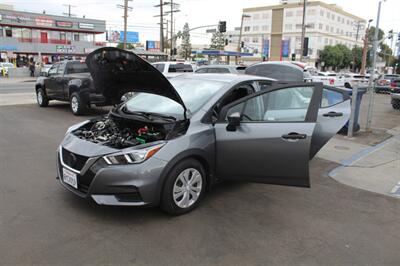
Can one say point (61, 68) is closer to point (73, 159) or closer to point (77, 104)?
point (77, 104)

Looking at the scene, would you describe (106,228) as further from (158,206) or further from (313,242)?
(313,242)

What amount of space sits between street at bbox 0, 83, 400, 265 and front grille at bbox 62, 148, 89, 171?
0.55 meters

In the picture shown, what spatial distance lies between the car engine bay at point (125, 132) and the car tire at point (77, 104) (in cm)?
621

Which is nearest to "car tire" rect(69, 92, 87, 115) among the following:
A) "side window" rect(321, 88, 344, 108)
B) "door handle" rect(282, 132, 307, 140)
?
"side window" rect(321, 88, 344, 108)

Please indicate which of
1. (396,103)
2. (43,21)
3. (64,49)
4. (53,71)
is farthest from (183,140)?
(43,21)

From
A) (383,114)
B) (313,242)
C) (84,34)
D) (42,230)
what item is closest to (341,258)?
(313,242)

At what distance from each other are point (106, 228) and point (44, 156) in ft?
10.6

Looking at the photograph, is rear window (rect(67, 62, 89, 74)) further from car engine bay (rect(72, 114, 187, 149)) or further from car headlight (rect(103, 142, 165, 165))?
car headlight (rect(103, 142, 165, 165))

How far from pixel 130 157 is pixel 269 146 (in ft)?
5.35

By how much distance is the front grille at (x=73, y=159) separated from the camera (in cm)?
387

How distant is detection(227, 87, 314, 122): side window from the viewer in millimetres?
4410

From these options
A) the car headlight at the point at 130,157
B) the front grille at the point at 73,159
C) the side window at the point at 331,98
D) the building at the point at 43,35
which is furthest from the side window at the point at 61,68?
the building at the point at 43,35

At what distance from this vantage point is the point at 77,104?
1091cm

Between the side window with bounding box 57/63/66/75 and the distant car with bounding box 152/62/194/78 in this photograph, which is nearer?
the side window with bounding box 57/63/66/75
